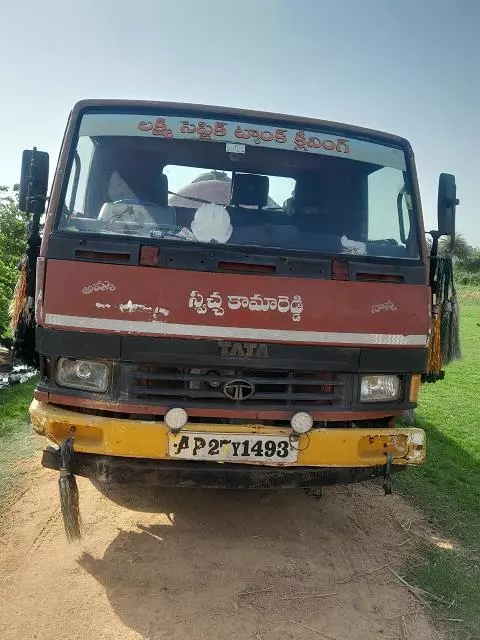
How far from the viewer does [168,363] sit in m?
3.21

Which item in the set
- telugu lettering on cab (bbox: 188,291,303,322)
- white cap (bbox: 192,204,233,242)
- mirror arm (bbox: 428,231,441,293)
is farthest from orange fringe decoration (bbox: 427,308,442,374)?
white cap (bbox: 192,204,233,242)

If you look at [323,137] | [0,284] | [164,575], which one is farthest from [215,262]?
[0,284]

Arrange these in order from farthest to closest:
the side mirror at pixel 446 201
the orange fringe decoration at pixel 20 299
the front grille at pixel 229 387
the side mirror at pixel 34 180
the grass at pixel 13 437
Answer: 1. the grass at pixel 13 437
2. the side mirror at pixel 446 201
3. the orange fringe decoration at pixel 20 299
4. the side mirror at pixel 34 180
5. the front grille at pixel 229 387

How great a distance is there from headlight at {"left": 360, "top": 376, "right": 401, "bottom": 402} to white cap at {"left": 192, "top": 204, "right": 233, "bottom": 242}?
1275mm

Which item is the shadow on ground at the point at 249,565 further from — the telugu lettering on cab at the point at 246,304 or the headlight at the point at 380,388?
the telugu lettering on cab at the point at 246,304

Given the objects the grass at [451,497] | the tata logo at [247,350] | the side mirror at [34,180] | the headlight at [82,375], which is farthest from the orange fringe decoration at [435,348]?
the side mirror at [34,180]

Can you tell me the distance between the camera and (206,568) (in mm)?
3371

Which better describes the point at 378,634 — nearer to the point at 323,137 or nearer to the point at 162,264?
the point at 162,264

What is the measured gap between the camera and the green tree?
9484 mm

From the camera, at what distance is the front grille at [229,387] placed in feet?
10.7

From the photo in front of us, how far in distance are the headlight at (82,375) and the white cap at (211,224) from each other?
999 mm

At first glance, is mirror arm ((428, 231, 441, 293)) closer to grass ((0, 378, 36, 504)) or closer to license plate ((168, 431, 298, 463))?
license plate ((168, 431, 298, 463))

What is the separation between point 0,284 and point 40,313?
692 cm

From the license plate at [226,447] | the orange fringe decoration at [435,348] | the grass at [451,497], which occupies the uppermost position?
the orange fringe decoration at [435,348]
